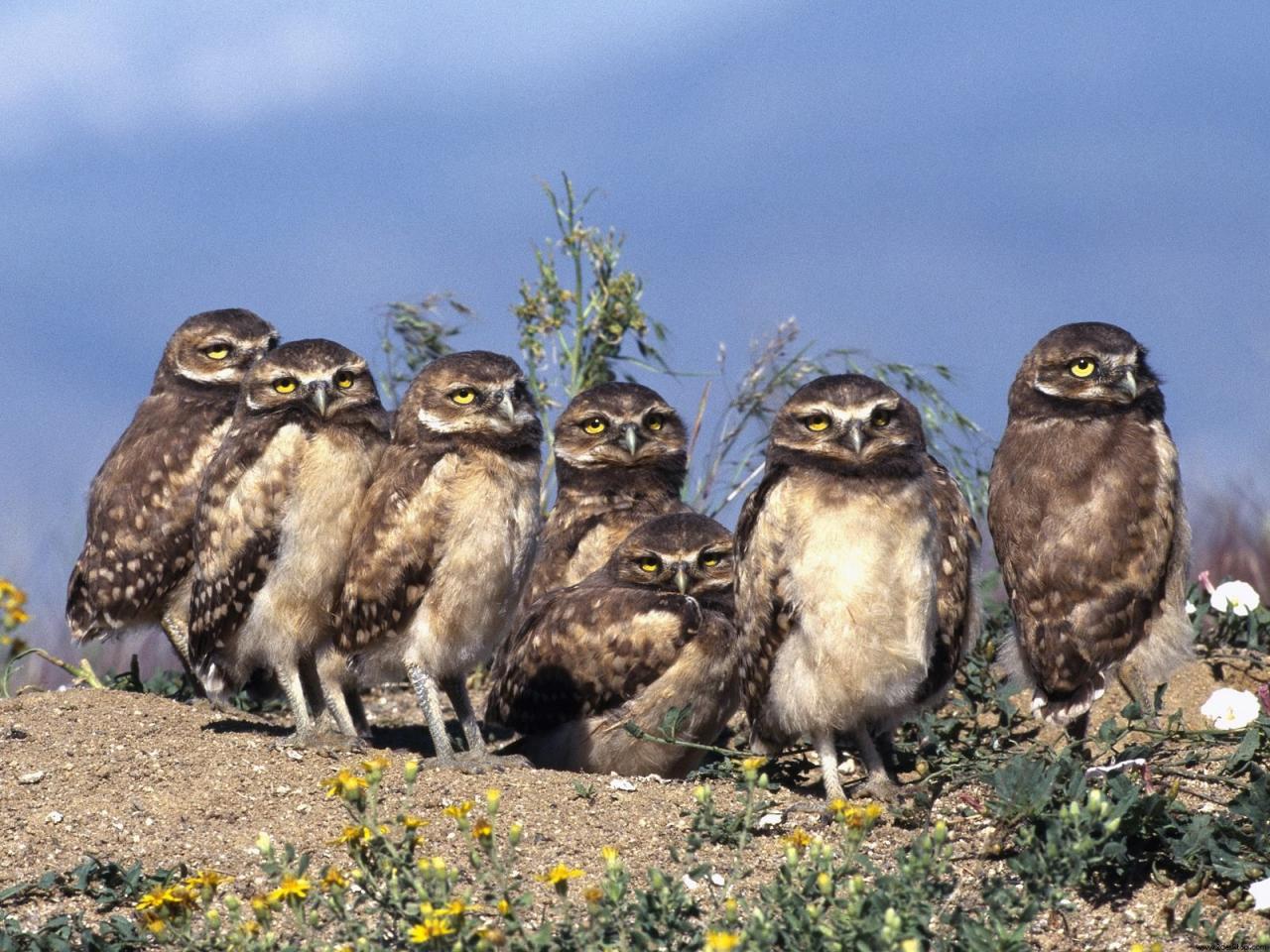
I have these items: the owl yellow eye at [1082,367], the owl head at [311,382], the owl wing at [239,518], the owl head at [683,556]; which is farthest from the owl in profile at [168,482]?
the owl yellow eye at [1082,367]

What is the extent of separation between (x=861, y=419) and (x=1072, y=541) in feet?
5.31

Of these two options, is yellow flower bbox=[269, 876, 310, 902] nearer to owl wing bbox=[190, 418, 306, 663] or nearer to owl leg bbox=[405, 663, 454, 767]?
owl leg bbox=[405, 663, 454, 767]

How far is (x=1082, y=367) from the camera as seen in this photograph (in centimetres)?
770

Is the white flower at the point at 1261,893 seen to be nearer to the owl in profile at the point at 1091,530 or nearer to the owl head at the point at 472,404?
the owl in profile at the point at 1091,530

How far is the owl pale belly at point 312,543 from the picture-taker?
7191 millimetres

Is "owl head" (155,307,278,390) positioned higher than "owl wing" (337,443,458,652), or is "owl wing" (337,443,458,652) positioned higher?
"owl head" (155,307,278,390)

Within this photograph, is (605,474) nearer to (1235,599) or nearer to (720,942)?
(1235,599)

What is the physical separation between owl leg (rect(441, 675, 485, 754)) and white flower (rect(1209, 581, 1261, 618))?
400cm

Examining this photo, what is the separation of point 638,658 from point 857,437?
152 cm

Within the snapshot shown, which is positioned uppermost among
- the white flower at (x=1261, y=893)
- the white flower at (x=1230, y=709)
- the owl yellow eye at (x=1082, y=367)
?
the owl yellow eye at (x=1082, y=367)

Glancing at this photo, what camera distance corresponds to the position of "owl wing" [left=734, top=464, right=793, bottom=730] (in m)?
6.43

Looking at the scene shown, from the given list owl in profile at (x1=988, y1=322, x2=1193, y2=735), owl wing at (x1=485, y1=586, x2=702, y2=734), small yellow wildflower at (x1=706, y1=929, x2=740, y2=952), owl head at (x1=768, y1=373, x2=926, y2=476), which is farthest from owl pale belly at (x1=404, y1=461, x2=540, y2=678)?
small yellow wildflower at (x1=706, y1=929, x2=740, y2=952)

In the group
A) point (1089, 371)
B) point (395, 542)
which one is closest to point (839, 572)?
point (395, 542)

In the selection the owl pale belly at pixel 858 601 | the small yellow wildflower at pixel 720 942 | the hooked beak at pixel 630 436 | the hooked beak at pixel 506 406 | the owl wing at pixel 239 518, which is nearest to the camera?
the small yellow wildflower at pixel 720 942
